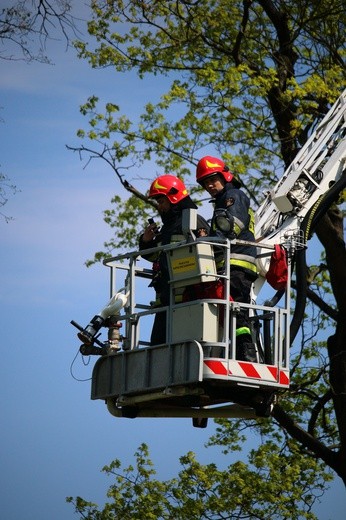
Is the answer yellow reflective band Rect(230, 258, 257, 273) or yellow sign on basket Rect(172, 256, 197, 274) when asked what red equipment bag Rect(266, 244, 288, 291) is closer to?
yellow reflective band Rect(230, 258, 257, 273)

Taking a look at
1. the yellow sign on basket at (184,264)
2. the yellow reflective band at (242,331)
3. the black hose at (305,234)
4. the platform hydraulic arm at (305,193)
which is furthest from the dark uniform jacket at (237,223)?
the black hose at (305,234)

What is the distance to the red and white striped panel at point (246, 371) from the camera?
44.4ft

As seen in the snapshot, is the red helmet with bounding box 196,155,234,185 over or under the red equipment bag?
over

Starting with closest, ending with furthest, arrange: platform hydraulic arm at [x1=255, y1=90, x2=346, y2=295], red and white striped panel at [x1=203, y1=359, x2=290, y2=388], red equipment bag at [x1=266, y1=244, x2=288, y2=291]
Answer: red and white striped panel at [x1=203, y1=359, x2=290, y2=388]
red equipment bag at [x1=266, y1=244, x2=288, y2=291]
platform hydraulic arm at [x1=255, y1=90, x2=346, y2=295]

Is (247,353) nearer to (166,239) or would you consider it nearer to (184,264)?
(184,264)

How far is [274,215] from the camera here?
54.3 feet

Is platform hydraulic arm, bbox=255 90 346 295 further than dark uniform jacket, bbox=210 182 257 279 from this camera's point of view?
Yes

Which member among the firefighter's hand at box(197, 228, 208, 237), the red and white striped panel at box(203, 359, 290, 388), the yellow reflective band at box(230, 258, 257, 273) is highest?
the firefighter's hand at box(197, 228, 208, 237)

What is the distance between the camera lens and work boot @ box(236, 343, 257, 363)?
1399cm

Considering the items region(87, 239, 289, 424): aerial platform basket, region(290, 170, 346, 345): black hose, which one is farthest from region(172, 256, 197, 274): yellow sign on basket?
region(290, 170, 346, 345): black hose

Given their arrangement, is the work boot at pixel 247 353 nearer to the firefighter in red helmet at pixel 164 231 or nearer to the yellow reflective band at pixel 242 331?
the yellow reflective band at pixel 242 331

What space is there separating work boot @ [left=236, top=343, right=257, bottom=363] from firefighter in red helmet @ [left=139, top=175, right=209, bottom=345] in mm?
874

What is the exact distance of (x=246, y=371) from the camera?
1380 cm

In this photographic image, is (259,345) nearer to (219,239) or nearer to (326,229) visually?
(219,239)
